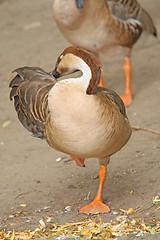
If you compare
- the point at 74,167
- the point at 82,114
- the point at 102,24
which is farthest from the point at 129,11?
the point at 82,114

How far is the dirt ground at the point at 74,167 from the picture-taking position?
4.04m

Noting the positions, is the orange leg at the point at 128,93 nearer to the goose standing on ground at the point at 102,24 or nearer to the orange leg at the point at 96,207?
the goose standing on ground at the point at 102,24

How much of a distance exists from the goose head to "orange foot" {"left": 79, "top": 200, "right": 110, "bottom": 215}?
114cm

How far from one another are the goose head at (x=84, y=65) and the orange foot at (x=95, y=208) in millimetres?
1140

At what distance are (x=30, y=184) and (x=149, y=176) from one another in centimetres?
122

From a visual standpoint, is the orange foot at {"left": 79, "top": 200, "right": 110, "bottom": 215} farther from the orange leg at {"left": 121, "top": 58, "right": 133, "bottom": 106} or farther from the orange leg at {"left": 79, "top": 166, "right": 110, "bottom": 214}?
the orange leg at {"left": 121, "top": 58, "right": 133, "bottom": 106}

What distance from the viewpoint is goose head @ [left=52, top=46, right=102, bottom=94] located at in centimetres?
319

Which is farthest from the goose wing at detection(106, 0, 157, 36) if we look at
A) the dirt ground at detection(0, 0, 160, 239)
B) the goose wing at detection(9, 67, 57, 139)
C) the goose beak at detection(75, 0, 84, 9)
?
the goose wing at detection(9, 67, 57, 139)

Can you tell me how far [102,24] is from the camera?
6180 millimetres

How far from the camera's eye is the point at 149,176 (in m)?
4.34

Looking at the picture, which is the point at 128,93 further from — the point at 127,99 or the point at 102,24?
the point at 102,24

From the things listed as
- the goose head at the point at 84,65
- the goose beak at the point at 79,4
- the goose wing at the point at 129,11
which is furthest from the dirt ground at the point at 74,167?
the goose beak at the point at 79,4

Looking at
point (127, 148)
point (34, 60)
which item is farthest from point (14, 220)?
point (34, 60)

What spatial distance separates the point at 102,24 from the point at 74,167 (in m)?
2.21
